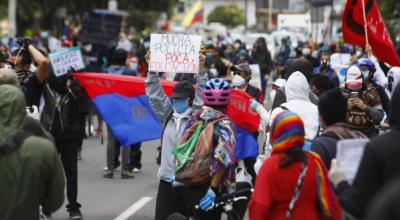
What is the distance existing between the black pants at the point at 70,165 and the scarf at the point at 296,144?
5582 millimetres

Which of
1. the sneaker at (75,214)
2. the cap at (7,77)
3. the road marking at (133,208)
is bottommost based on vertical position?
the road marking at (133,208)

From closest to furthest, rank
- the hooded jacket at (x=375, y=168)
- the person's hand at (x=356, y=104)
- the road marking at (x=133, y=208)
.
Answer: the hooded jacket at (x=375, y=168) → the person's hand at (x=356, y=104) → the road marking at (x=133, y=208)

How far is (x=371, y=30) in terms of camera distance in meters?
13.1

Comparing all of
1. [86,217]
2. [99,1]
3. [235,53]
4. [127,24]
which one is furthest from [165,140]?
[127,24]

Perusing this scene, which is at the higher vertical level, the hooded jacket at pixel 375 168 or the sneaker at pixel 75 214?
the hooded jacket at pixel 375 168

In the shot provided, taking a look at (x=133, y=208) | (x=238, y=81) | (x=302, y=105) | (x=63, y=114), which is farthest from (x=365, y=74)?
(x=302, y=105)

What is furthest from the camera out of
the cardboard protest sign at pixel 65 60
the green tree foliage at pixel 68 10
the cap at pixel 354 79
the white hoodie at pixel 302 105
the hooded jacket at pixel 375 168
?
the green tree foliage at pixel 68 10

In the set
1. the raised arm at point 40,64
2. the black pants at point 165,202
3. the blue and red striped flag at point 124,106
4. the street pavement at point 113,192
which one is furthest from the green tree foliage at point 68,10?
the black pants at point 165,202

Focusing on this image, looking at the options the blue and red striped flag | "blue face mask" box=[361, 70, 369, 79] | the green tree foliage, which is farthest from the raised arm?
the green tree foliage

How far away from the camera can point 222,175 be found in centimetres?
797

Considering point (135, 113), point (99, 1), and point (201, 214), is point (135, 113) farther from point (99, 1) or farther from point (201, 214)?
point (99, 1)

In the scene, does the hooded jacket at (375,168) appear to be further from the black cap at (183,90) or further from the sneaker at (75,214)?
the sneaker at (75,214)

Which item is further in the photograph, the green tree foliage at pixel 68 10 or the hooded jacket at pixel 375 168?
the green tree foliage at pixel 68 10

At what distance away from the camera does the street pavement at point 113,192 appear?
1227 cm
